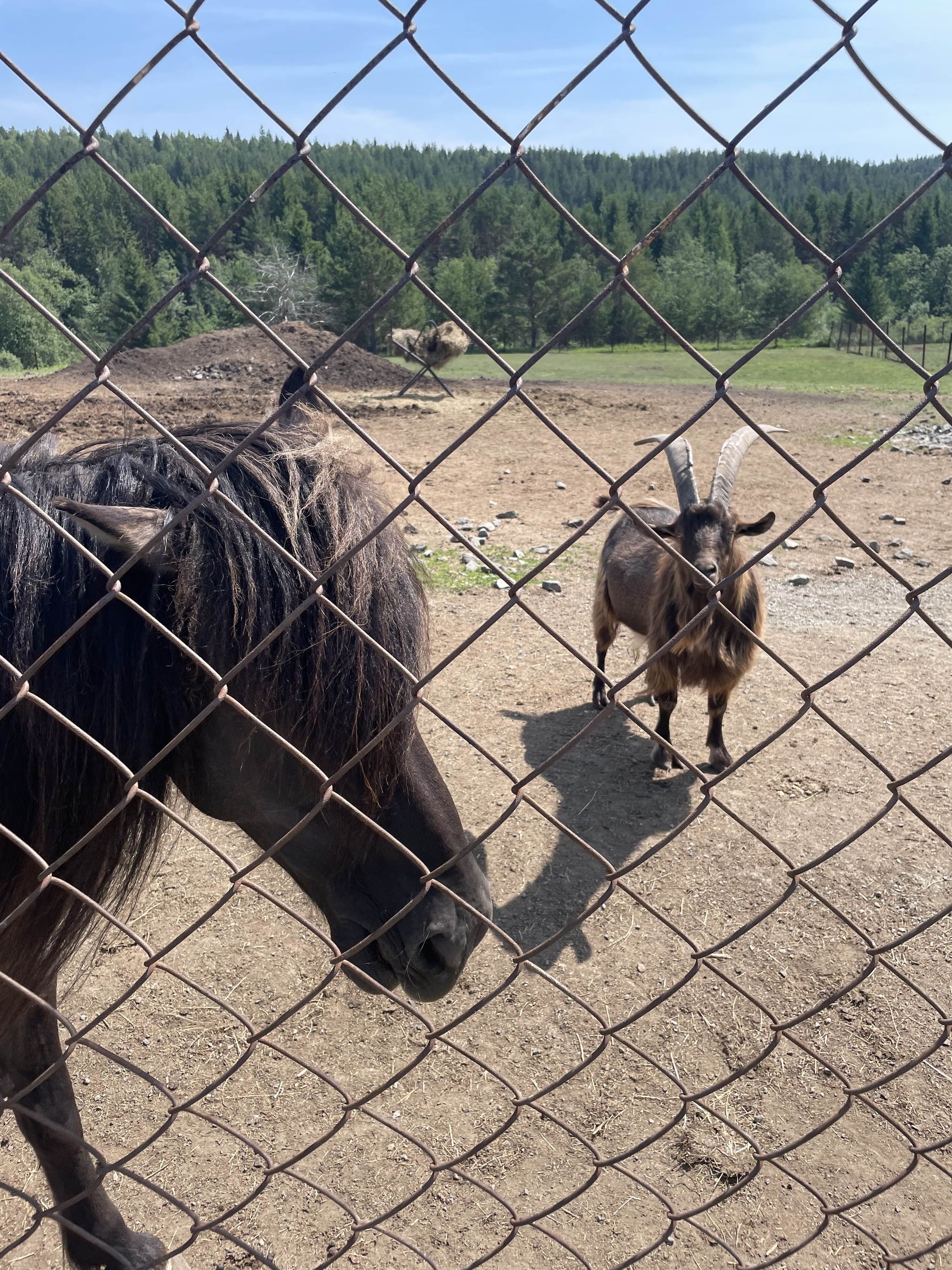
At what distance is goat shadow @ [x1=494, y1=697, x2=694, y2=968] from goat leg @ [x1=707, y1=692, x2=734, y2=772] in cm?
19

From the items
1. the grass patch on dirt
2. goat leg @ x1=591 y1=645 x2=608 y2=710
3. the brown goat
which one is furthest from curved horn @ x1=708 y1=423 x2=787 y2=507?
the grass patch on dirt

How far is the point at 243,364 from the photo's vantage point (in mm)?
23812

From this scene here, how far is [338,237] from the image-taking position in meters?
34.3

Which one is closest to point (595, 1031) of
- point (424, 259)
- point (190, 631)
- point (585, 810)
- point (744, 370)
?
point (585, 810)

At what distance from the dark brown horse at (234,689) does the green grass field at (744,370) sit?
18560 millimetres

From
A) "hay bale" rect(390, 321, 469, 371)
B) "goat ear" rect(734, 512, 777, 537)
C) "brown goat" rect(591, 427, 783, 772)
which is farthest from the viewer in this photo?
"hay bale" rect(390, 321, 469, 371)

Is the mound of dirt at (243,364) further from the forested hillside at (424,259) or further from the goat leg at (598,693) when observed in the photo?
the goat leg at (598,693)

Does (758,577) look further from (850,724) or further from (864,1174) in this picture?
(864,1174)

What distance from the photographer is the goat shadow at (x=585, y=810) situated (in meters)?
3.80

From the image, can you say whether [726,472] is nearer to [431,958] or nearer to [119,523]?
[431,958]

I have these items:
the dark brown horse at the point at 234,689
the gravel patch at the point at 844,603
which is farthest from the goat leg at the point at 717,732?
the dark brown horse at the point at 234,689

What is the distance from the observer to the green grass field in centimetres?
2381

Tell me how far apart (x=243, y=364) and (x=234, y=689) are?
24.1 metres

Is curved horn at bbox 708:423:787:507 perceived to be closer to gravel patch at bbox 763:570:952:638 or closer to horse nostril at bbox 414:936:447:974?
gravel patch at bbox 763:570:952:638
